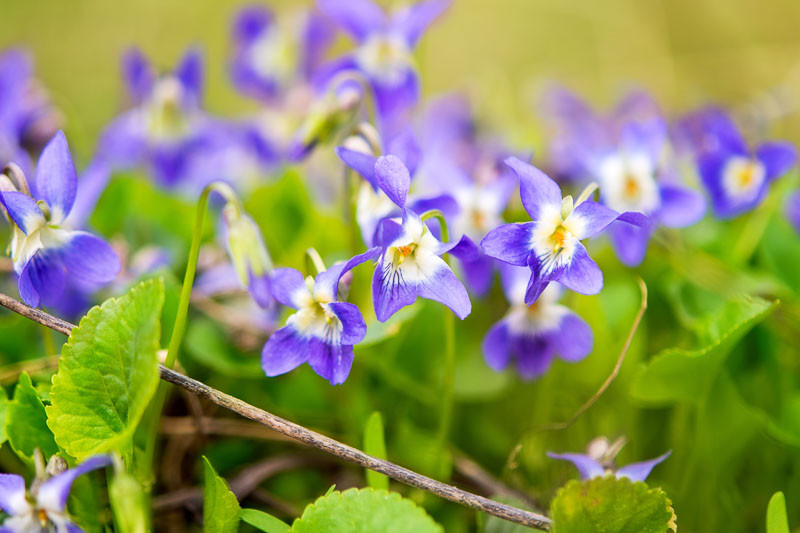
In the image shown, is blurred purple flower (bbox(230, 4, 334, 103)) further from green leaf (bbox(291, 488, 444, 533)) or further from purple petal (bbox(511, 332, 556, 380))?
green leaf (bbox(291, 488, 444, 533))

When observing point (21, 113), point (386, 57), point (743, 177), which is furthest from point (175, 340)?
point (743, 177)

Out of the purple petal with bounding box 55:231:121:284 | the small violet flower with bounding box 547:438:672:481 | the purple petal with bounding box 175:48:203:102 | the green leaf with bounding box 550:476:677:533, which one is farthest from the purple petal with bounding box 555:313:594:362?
the purple petal with bounding box 175:48:203:102

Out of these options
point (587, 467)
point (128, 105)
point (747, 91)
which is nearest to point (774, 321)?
point (587, 467)

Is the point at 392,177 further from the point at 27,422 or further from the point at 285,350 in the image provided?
the point at 27,422

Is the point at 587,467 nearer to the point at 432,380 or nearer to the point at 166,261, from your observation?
the point at 432,380

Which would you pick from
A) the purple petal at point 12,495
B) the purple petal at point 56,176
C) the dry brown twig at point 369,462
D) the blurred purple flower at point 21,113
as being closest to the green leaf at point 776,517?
the dry brown twig at point 369,462

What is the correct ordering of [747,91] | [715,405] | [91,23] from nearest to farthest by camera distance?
[715,405], [747,91], [91,23]
